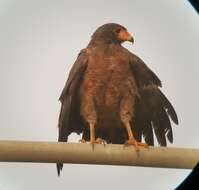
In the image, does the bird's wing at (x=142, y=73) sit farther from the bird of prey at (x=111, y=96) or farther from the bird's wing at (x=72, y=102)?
the bird's wing at (x=72, y=102)

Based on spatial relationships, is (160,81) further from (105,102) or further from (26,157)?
(26,157)

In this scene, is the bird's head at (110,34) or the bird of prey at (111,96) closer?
the bird of prey at (111,96)

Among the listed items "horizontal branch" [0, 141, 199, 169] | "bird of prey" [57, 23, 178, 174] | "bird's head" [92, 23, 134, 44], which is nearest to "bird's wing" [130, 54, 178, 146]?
"bird of prey" [57, 23, 178, 174]

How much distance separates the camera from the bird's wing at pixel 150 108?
1712 mm

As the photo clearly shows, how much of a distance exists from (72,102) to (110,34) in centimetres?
33

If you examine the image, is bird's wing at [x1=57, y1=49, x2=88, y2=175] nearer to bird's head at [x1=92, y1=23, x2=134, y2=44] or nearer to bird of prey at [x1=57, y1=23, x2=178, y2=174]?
bird of prey at [x1=57, y1=23, x2=178, y2=174]

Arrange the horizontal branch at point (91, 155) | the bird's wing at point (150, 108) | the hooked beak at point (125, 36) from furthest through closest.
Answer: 1. the hooked beak at point (125, 36)
2. the bird's wing at point (150, 108)
3. the horizontal branch at point (91, 155)

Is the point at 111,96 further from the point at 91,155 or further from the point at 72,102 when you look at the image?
the point at 91,155

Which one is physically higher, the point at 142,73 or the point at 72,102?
the point at 142,73

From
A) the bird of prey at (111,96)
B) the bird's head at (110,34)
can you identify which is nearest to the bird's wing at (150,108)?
the bird of prey at (111,96)

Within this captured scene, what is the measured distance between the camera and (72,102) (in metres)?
1.85

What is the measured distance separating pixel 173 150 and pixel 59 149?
27cm

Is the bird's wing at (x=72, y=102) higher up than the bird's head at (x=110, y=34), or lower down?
lower down

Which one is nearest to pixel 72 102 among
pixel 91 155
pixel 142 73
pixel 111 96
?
pixel 111 96
